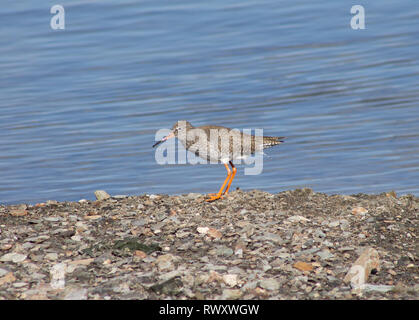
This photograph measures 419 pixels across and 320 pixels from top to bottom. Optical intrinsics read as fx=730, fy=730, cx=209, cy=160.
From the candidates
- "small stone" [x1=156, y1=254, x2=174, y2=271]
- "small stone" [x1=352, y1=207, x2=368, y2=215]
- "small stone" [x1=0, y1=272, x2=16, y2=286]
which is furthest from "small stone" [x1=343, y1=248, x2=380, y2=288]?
"small stone" [x1=0, y1=272, x2=16, y2=286]

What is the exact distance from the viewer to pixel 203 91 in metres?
17.3

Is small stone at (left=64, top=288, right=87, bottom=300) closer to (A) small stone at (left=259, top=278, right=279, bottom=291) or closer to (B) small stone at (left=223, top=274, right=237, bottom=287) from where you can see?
(B) small stone at (left=223, top=274, right=237, bottom=287)

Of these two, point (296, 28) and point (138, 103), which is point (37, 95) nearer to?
point (138, 103)

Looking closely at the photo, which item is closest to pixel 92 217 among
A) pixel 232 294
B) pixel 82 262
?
pixel 82 262

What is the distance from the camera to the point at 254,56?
19391mm

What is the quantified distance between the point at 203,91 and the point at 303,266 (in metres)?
10.1

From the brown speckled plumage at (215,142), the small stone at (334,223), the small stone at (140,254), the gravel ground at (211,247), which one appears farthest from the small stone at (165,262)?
the brown speckled plumage at (215,142)

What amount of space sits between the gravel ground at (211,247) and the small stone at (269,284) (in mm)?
10

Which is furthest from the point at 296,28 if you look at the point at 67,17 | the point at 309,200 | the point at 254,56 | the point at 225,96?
the point at 309,200

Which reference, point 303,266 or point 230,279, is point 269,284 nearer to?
point 230,279

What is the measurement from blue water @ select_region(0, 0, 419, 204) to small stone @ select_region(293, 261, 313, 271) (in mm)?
4697

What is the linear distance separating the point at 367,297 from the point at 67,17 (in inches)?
742

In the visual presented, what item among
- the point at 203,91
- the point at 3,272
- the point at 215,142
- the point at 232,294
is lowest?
the point at 232,294
